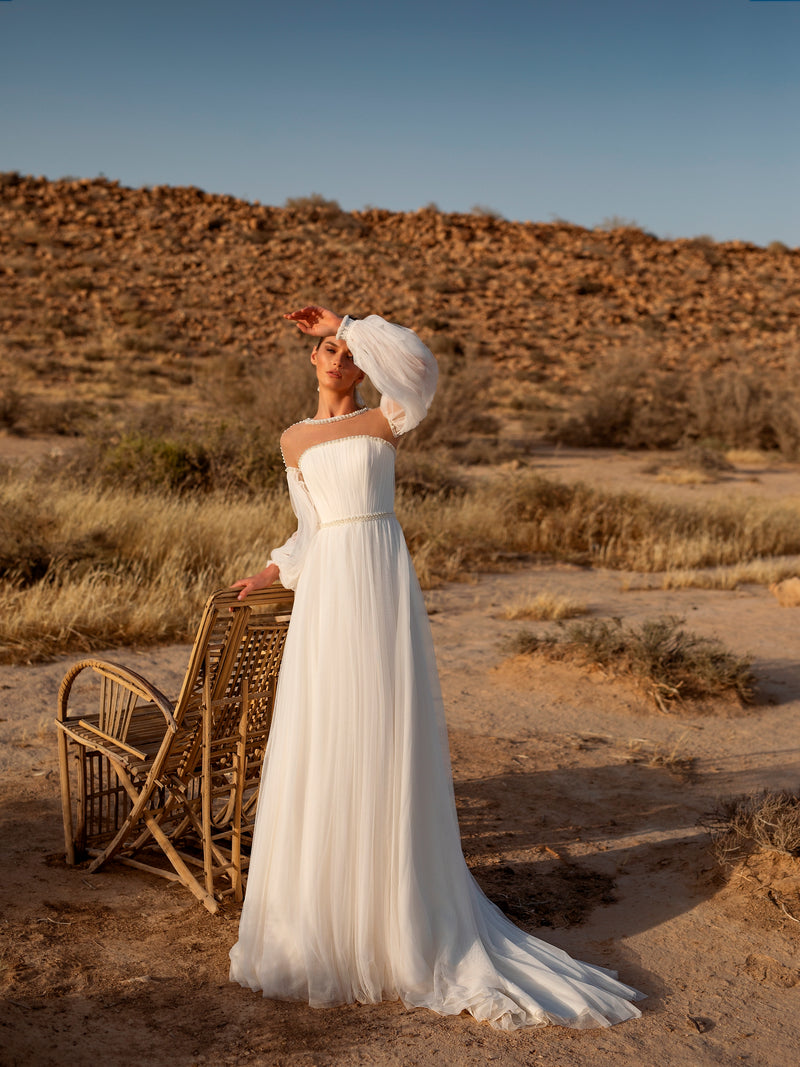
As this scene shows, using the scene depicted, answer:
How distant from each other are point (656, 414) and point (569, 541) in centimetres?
1175

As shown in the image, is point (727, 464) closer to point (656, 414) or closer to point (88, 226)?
point (656, 414)

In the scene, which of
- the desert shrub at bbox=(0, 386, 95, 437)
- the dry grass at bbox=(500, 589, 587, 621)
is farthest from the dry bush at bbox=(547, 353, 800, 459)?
the dry grass at bbox=(500, 589, 587, 621)

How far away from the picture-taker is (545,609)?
7.78 m

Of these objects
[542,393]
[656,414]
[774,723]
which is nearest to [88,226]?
[542,393]

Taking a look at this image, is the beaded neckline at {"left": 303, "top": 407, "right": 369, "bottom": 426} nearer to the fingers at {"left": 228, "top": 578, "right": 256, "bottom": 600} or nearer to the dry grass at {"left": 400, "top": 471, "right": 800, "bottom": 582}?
the fingers at {"left": 228, "top": 578, "right": 256, "bottom": 600}

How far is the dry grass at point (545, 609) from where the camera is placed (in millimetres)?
7781

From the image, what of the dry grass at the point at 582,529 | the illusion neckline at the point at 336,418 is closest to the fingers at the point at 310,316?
the illusion neckline at the point at 336,418

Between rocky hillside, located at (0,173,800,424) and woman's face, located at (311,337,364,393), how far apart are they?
67.9 feet

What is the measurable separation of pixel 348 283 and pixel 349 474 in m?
32.8

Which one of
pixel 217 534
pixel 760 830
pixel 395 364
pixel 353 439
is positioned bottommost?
pixel 760 830

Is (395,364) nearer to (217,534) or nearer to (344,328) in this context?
(344,328)

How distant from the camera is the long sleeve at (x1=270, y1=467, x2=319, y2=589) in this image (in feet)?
10.1

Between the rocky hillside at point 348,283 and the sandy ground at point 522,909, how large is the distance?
1888cm

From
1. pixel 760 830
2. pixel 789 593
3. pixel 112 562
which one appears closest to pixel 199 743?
pixel 760 830
